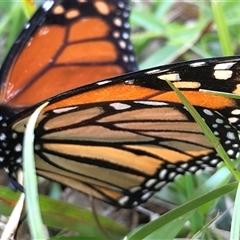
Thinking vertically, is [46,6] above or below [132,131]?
above

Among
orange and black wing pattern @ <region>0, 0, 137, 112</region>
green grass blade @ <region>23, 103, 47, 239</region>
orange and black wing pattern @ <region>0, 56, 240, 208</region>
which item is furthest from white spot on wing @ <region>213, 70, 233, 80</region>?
orange and black wing pattern @ <region>0, 0, 137, 112</region>

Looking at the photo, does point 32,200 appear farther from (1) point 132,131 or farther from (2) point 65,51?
(2) point 65,51

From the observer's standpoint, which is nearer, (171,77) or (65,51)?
(171,77)

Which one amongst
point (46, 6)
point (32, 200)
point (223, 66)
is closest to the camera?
point (32, 200)

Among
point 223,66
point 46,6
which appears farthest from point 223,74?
point 46,6

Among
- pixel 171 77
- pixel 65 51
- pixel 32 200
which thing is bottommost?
pixel 32 200

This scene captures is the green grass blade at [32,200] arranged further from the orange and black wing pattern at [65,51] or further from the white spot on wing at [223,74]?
the orange and black wing pattern at [65,51]

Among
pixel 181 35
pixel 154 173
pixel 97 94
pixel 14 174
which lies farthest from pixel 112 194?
pixel 181 35
